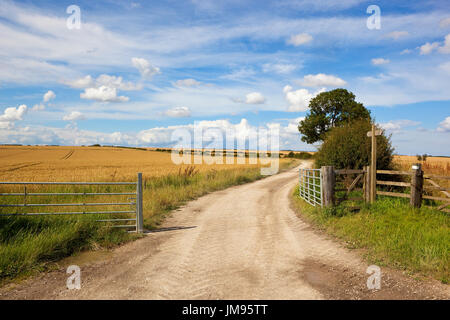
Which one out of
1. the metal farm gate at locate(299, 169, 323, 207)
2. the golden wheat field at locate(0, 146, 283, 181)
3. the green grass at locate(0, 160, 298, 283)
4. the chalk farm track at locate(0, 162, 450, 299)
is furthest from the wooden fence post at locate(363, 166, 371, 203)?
the golden wheat field at locate(0, 146, 283, 181)

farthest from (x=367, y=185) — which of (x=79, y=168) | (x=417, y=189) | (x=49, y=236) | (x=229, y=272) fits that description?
(x=79, y=168)

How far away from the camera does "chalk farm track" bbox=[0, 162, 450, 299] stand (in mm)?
4613

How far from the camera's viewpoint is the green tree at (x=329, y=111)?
41000 mm

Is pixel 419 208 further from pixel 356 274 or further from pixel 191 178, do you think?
pixel 191 178

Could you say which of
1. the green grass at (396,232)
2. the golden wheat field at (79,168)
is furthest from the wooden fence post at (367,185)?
the golden wheat field at (79,168)

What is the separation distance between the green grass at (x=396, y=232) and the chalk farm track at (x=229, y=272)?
0.39 meters

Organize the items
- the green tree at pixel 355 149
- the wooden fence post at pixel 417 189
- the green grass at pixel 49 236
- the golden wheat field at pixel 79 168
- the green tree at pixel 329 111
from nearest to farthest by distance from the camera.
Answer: the green grass at pixel 49 236, the wooden fence post at pixel 417 189, the green tree at pixel 355 149, the golden wheat field at pixel 79 168, the green tree at pixel 329 111

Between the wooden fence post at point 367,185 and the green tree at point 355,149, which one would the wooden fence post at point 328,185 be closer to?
the wooden fence post at point 367,185

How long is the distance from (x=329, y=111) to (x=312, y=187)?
32019mm
